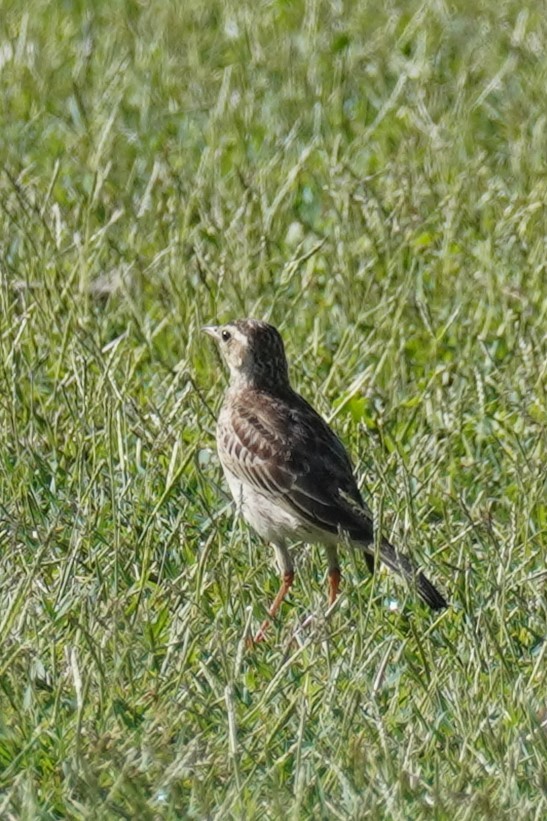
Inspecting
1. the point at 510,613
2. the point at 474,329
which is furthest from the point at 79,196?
the point at 510,613

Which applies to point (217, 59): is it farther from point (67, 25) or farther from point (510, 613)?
point (510, 613)

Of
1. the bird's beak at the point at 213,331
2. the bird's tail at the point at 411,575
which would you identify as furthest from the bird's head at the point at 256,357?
the bird's tail at the point at 411,575

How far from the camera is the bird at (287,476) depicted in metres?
6.38

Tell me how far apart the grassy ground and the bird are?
0.11 meters

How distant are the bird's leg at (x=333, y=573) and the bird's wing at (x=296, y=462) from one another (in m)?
0.21

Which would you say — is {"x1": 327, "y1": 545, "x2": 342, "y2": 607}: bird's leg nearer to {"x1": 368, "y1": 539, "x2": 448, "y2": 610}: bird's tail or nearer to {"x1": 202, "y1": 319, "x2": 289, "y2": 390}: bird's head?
{"x1": 368, "y1": 539, "x2": 448, "y2": 610}: bird's tail

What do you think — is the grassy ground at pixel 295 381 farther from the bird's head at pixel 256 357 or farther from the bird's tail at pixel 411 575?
the bird's head at pixel 256 357

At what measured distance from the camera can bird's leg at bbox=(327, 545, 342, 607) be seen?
257 inches

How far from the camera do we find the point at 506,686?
570cm

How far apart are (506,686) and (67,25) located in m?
7.57

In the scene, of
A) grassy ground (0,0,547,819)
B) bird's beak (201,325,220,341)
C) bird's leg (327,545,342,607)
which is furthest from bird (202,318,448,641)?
bird's beak (201,325,220,341)

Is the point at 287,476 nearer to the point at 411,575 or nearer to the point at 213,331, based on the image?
the point at 411,575

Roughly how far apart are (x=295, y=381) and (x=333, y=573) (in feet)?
5.27

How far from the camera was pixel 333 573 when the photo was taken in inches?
260
